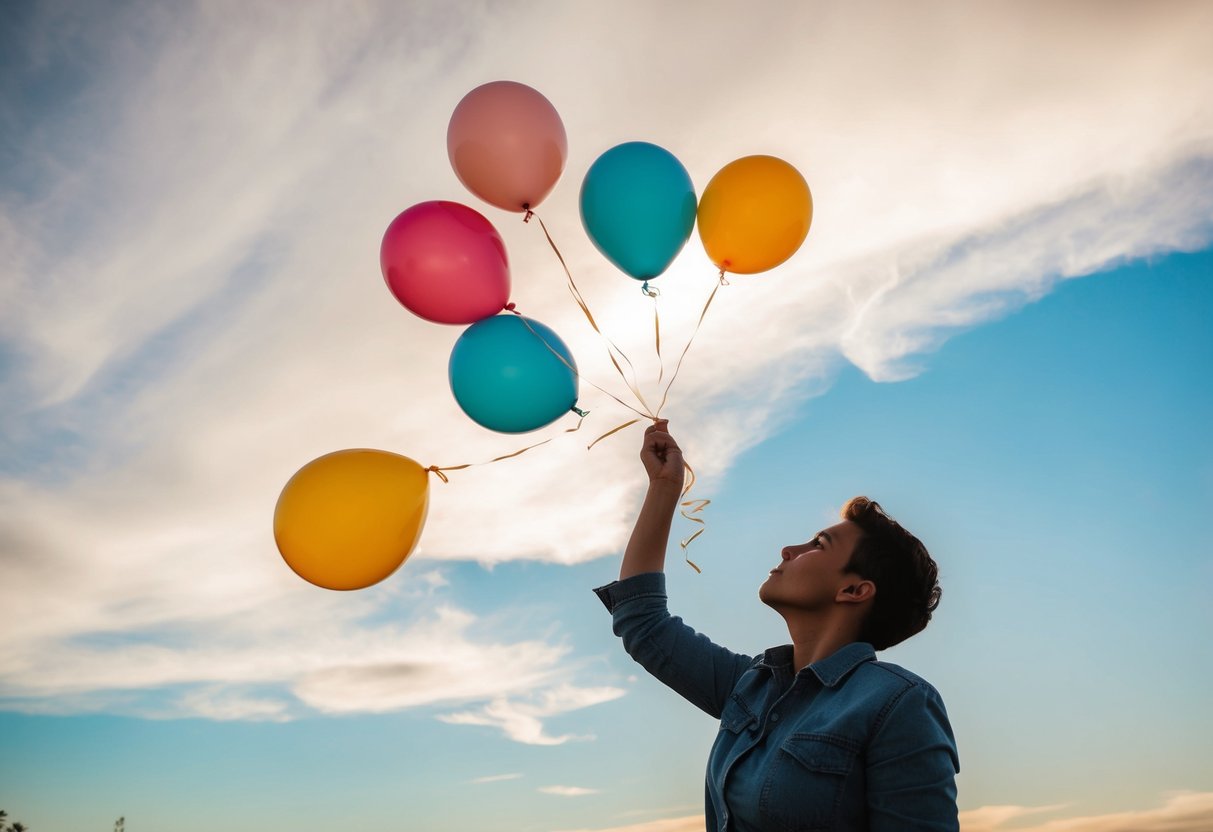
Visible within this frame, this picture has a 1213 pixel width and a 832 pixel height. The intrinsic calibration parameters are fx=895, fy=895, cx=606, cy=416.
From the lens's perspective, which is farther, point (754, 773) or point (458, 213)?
point (458, 213)

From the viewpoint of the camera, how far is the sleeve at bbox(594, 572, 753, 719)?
2.74m

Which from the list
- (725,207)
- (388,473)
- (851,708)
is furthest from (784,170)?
(851,708)

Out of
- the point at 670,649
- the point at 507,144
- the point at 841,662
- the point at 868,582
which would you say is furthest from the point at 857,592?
the point at 507,144

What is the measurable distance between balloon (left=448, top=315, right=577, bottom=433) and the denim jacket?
1160mm

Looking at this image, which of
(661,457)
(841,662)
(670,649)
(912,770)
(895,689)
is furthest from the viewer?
(661,457)

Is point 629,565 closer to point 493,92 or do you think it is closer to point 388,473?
point 388,473

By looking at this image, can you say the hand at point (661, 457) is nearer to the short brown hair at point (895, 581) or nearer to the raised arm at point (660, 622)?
the raised arm at point (660, 622)

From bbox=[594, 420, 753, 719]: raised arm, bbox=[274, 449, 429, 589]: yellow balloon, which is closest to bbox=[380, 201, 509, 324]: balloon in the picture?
bbox=[274, 449, 429, 589]: yellow balloon

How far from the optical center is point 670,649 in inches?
109

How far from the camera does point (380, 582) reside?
3072mm

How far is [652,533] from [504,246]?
47.8 inches

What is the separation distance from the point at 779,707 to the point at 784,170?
1960 mm

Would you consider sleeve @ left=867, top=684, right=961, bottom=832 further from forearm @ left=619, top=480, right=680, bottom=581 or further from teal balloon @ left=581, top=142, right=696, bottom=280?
teal balloon @ left=581, top=142, right=696, bottom=280

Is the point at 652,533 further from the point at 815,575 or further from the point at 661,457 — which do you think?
the point at 815,575
